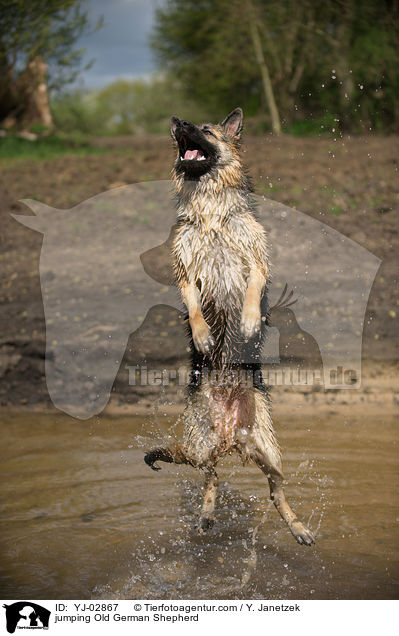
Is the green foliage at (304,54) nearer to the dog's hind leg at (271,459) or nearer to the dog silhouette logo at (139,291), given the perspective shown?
the dog silhouette logo at (139,291)

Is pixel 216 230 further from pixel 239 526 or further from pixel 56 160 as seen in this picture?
pixel 56 160

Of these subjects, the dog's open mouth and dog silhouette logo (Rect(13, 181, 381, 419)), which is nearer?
the dog's open mouth

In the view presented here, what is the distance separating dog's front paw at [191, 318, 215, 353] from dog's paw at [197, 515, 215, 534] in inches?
56.7

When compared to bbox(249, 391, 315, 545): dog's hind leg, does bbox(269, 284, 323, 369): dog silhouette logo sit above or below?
above

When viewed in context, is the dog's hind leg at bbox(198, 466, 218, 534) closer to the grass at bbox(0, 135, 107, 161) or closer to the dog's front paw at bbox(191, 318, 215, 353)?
the dog's front paw at bbox(191, 318, 215, 353)

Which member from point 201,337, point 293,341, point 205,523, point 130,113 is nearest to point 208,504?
point 205,523

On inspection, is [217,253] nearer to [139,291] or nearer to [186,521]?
[186,521]

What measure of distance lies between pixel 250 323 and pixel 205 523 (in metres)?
1.61

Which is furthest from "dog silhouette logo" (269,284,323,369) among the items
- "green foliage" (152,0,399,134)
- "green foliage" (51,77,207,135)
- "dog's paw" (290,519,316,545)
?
"green foliage" (51,77,207,135)

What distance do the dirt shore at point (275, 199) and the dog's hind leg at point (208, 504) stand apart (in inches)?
87.1

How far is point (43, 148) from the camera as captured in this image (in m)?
20.0

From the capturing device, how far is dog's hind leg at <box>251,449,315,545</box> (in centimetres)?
379

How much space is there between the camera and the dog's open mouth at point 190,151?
3.91 meters
